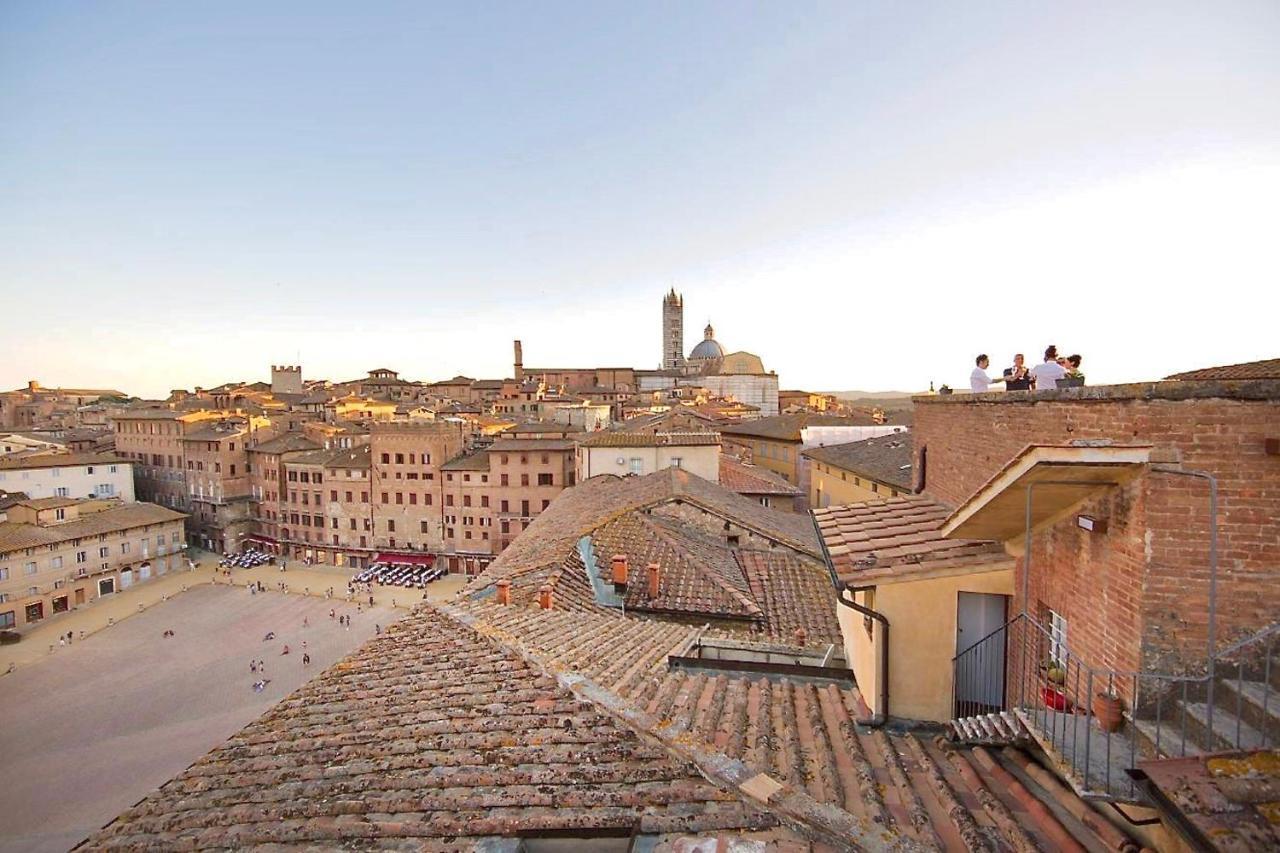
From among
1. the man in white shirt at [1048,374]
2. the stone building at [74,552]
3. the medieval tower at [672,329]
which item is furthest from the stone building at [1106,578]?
the medieval tower at [672,329]

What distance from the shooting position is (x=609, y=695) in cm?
577

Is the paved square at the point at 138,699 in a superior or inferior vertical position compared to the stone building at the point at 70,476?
inferior

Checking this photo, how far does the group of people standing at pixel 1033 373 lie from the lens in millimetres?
7992

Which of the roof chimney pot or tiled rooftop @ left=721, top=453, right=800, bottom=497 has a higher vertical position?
the roof chimney pot

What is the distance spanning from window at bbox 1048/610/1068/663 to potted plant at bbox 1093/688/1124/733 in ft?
2.79

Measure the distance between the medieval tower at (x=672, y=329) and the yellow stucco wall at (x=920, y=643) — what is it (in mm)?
133254

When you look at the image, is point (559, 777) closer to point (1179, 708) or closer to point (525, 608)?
point (1179, 708)

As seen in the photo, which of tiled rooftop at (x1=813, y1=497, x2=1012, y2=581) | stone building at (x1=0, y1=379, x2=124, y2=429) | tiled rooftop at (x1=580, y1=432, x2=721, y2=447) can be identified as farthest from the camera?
stone building at (x1=0, y1=379, x2=124, y2=429)

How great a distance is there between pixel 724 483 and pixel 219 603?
38276 mm

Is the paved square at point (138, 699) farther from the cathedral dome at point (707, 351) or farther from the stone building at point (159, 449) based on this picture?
the cathedral dome at point (707, 351)

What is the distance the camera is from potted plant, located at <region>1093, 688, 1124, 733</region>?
13.9 ft

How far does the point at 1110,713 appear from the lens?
4230 millimetres

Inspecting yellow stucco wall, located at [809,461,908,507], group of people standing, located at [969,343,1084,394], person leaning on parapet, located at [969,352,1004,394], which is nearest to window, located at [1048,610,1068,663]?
group of people standing, located at [969,343,1084,394]

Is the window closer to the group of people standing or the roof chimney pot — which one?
the group of people standing
